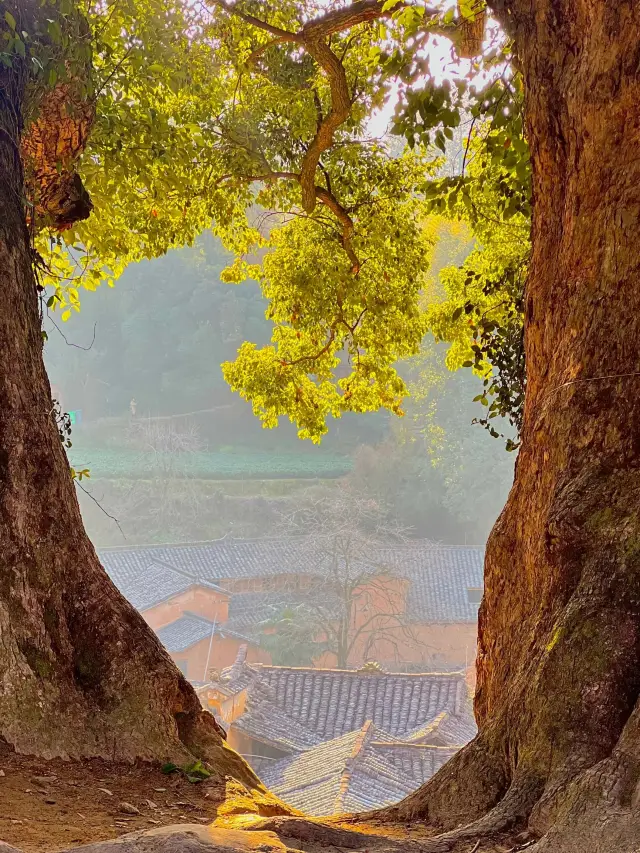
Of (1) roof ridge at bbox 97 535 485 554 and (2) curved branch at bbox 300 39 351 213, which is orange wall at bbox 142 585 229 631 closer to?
(1) roof ridge at bbox 97 535 485 554

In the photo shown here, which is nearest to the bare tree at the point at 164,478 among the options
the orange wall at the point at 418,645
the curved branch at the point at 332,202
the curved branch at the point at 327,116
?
the orange wall at the point at 418,645

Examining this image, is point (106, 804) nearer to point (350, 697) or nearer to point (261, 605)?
point (350, 697)

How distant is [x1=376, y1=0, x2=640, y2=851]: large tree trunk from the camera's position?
2816 mm

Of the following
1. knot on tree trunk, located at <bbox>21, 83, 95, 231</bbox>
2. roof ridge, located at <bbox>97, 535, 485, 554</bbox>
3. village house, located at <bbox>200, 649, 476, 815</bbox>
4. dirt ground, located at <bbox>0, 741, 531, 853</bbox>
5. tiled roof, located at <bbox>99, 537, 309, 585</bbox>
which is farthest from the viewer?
roof ridge, located at <bbox>97, 535, 485, 554</bbox>

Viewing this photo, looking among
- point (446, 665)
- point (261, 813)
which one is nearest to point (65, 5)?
point (261, 813)

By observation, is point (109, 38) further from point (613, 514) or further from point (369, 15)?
point (613, 514)

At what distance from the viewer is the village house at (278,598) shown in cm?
2483

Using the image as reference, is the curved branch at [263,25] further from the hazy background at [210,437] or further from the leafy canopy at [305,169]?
the hazy background at [210,437]

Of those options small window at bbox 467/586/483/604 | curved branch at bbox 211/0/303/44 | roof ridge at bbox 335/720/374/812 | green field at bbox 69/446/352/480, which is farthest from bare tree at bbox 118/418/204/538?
curved branch at bbox 211/0/303/44

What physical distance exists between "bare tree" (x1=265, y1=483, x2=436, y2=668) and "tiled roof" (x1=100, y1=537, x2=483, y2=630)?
30cm

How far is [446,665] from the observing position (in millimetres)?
25766

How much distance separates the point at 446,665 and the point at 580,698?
24020 millimetres

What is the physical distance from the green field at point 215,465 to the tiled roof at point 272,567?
23.8 ft

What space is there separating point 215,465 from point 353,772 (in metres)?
25.2
